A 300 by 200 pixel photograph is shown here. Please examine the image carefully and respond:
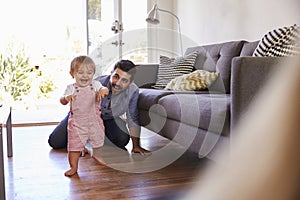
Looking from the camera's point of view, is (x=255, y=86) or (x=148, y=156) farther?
(x=148, y=156)

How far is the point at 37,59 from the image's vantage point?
16.5 feet

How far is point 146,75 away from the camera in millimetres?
2971

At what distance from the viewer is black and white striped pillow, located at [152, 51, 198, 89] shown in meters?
2.67

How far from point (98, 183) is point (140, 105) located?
2.37ft

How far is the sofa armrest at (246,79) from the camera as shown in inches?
49.6

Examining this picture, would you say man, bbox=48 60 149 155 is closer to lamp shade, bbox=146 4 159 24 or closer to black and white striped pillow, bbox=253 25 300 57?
black and white striped pillow, bbox=253 25 300 57

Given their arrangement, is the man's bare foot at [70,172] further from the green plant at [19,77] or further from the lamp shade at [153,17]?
the green plant at [19,77]

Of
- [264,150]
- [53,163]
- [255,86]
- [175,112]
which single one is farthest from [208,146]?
[53,163]

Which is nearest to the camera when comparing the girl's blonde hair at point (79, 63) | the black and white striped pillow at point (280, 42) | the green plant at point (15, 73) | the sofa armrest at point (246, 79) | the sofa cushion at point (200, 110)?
the sofa armrest at point (246, 79)

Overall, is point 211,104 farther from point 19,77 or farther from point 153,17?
point 19,77

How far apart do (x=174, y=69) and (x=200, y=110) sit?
1.13 meters

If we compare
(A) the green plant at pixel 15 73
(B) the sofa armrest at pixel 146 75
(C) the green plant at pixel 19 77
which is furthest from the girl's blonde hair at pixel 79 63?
(A) the green plant at pixel 15 73

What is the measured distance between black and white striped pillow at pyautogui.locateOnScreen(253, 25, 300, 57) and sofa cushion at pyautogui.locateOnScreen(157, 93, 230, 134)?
375 mm

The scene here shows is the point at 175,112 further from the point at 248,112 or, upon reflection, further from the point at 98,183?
the point at 248,112
